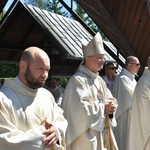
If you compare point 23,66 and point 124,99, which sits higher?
point 23,66

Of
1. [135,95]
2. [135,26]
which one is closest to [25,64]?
[135,95]

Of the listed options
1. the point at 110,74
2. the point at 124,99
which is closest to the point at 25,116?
the point at 124,99

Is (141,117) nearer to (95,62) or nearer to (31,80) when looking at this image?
(95,62)

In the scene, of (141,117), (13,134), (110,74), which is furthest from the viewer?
(110,74)

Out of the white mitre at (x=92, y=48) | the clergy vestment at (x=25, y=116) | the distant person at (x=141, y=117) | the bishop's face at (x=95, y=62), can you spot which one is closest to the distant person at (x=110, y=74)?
the distant person at (x=141, y=117)

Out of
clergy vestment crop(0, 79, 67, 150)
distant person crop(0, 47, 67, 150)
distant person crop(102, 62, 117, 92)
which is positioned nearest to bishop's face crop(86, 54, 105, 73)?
clergy vestment crop(0, 79, 67, 150)

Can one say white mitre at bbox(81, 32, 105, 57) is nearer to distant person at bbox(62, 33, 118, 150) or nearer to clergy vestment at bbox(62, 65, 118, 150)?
distant person at bbox(62, 33, 118, 150)

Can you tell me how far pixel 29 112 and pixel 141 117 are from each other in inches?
132

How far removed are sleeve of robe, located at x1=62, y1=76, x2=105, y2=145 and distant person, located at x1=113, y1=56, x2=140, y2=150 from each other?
193 cm

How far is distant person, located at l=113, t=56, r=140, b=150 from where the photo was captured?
6367mm

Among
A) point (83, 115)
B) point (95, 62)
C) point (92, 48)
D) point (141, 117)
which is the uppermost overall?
point (92, 48)

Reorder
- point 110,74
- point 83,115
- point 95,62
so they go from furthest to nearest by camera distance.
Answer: point 110,74 → point 95,62 → point 83,115

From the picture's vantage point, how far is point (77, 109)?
173 inches

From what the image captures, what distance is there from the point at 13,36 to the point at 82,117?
6880mm
